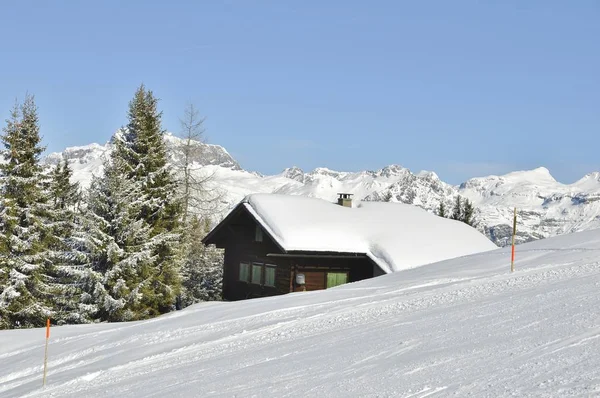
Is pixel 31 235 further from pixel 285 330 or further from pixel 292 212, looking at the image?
pixel 285 330

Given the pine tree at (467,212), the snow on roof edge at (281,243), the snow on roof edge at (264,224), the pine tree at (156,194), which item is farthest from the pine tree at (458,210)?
the pine tree at (156,194)

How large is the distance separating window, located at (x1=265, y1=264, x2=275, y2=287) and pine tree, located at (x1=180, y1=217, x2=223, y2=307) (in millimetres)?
7341

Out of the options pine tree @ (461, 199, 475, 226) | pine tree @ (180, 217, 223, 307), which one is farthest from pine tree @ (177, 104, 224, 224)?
pine tree @ (461, 199, 475, 226)

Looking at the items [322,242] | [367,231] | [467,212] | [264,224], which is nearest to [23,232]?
[264,224]

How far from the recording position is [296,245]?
1117 inches

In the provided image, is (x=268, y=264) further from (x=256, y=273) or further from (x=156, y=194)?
(x=156, y=194)

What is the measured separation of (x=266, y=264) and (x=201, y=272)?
1008 centimetres

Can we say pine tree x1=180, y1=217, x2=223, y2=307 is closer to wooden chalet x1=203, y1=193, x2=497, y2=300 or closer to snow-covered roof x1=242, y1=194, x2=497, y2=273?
wooden chalet x1=203, y1=193, x2=497, y2=300

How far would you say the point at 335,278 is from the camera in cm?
2981

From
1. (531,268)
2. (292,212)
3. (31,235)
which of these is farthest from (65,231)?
(531,268)

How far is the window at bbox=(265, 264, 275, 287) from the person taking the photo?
102 feet

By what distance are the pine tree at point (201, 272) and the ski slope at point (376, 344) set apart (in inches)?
771

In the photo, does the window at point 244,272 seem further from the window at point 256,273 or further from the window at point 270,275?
the window at point 270,275

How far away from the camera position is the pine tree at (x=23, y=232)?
26109 mm
